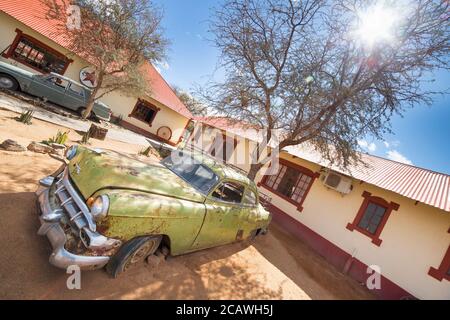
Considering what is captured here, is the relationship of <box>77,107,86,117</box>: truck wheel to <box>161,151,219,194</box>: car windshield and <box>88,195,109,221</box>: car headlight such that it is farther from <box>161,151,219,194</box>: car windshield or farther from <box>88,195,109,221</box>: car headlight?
<box>88,195,109,221</box>: car headlight

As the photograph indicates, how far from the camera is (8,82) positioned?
933 cm

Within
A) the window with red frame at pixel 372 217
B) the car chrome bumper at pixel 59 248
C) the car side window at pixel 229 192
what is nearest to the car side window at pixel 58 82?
the car chrome bumper at pixel 59 248

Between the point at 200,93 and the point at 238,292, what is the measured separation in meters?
6.32

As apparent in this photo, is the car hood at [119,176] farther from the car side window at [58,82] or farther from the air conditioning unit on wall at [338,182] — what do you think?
the car side window at [58,82]

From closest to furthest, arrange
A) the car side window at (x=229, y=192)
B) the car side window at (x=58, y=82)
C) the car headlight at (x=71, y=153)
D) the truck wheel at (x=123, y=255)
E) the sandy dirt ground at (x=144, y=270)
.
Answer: the sandy dirt ground at (x=144, y=270), the truck wheel at (x=123, y=255), the car headlight at (x=71, y=153), the car side window at (x=229, y=192), the car side window at (x=58, y=82)

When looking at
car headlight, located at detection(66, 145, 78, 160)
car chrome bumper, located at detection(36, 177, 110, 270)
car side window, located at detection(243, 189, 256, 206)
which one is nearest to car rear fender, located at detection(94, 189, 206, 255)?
car chrome bumper, located at detection(36, 177, 110, 270)

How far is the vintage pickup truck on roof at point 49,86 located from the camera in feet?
30.6

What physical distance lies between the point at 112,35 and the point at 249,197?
10844 millimetres

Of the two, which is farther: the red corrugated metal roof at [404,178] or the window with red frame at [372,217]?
the window with red frame at [372,217]

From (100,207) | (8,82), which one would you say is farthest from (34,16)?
(100,207)

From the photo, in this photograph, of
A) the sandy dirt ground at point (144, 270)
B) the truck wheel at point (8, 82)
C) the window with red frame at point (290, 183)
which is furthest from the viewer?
the window with red frame at point (290, 183)

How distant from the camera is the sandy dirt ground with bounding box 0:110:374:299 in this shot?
108 inches

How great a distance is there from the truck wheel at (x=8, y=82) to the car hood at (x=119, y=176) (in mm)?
8908

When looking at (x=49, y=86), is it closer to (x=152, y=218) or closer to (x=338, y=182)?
(x=152, y=218)
